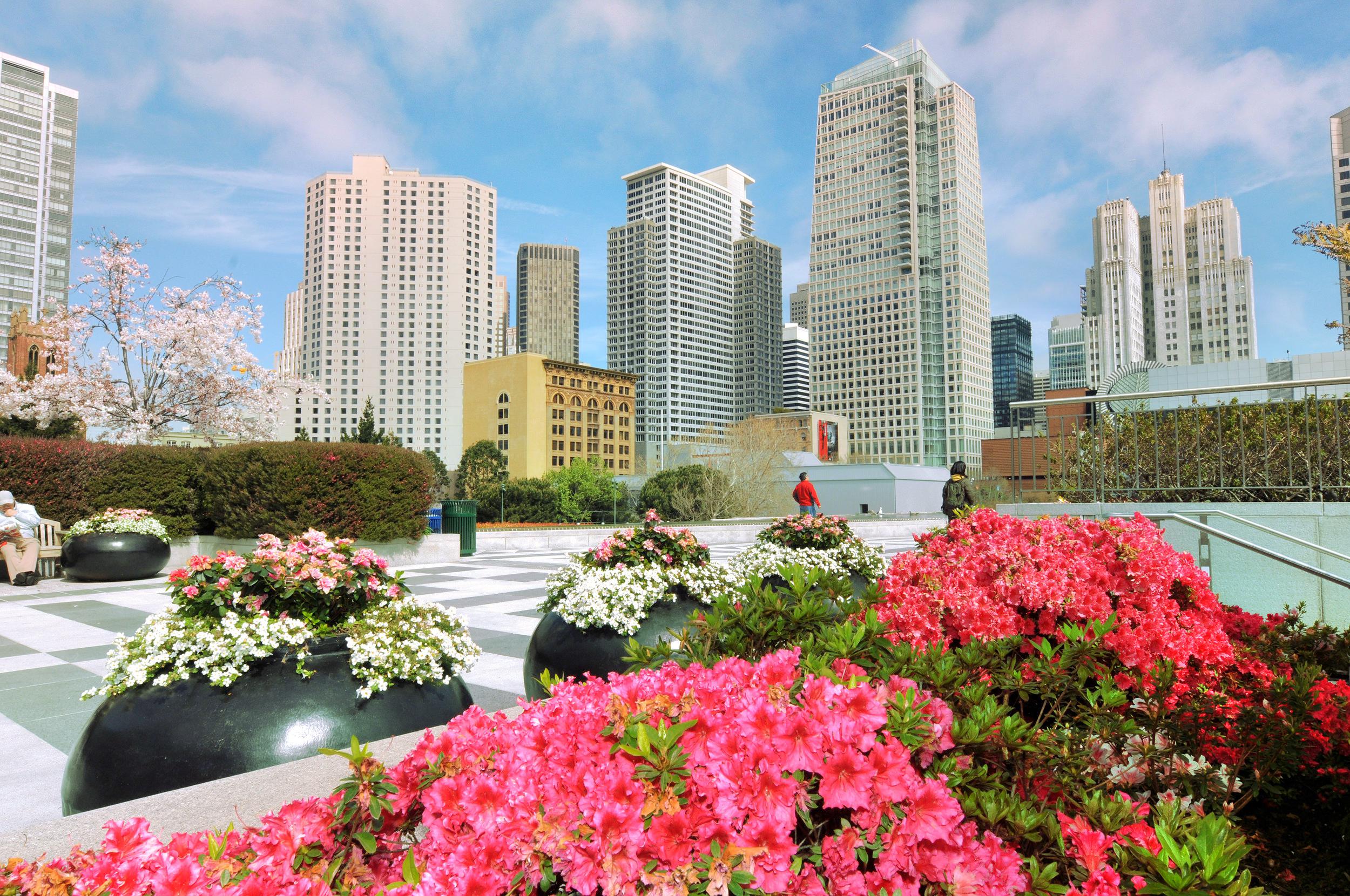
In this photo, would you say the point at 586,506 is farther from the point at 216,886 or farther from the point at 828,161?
the point at 828,161

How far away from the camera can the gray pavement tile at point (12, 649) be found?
636cm

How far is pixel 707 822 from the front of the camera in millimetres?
1114

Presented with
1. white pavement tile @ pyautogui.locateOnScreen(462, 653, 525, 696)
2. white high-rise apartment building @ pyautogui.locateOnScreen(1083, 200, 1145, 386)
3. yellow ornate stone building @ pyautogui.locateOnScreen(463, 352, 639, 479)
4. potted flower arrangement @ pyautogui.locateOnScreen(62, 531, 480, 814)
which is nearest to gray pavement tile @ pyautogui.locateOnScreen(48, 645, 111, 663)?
white pavement tile @ pyautogui.locateOnScreen(462, 653, 525, 696)

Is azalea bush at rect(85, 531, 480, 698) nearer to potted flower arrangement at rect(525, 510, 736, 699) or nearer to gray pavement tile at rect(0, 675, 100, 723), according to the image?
potted flower arrangement at rect(525, 510, 736, 699)

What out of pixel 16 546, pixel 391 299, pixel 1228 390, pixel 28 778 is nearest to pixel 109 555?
pixel 16 546

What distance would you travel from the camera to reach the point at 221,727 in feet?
8.63

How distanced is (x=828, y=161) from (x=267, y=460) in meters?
169

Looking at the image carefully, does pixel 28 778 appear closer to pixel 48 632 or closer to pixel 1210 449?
pixel 48 632

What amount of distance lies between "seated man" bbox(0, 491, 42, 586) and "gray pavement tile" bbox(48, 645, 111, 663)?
18.5ft

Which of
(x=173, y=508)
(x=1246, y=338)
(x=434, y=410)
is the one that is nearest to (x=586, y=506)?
(x=173, y=508)

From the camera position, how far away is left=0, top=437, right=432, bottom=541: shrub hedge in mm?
12727

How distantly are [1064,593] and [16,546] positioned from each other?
13710 mm

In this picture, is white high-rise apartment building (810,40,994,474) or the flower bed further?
white high-rise apartment building (810,40,994,474)

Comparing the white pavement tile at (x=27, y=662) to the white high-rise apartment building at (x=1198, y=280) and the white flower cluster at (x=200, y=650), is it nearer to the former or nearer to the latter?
the white flower cluster at (x=200, y=650)
